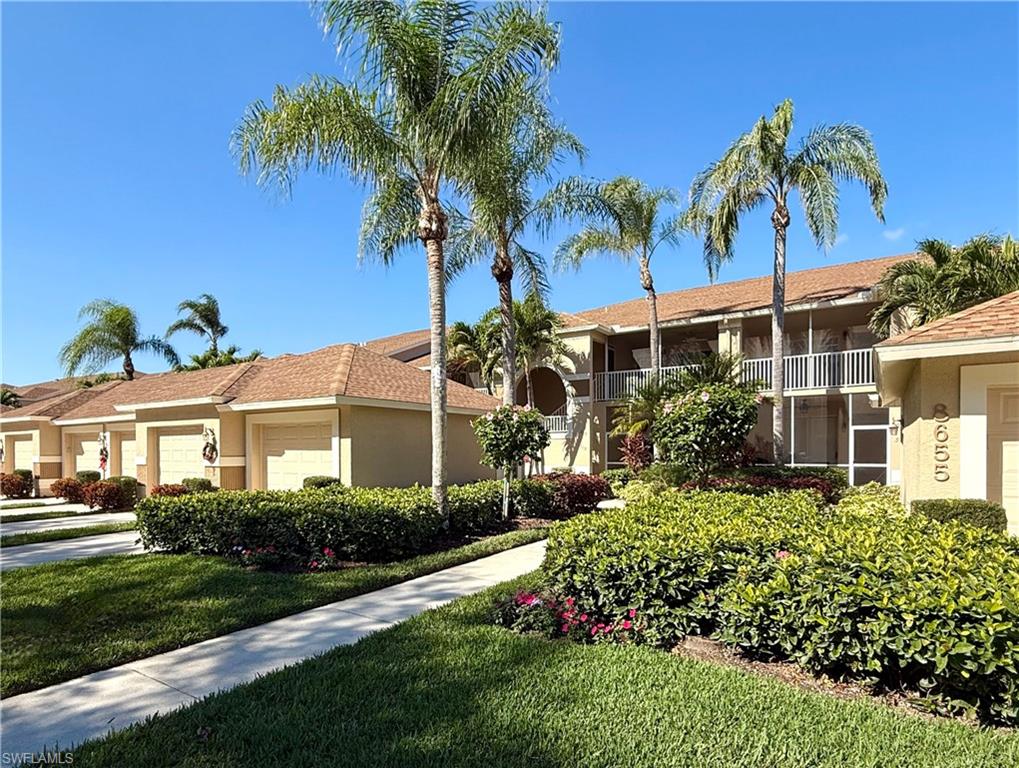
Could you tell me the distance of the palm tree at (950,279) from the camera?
13.5 meters

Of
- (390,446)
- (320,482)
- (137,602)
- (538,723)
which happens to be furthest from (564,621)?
(390,446)

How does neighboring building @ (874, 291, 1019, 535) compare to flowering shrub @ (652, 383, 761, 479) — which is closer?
neighboring building @ (874, 291, 1019, 535)

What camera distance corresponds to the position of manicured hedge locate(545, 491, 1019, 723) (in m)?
3.54

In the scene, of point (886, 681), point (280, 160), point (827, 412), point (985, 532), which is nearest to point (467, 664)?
point (886, 681)

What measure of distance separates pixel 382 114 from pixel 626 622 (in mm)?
8936

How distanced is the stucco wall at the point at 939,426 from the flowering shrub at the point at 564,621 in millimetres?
6198

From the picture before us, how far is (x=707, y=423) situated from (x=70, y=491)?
66.9 feet

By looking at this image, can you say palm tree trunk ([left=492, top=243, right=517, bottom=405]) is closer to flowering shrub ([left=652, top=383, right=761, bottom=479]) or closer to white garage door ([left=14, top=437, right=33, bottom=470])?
flowering shrub ([left=652, top=383, right=761, bottom=479])

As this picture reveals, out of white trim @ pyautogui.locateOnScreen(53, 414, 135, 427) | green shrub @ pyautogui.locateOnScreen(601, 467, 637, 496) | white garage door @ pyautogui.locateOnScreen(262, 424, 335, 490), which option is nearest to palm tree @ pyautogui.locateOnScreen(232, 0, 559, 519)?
white garage door @ pyautogui.locateOnScreen(262, 424, 335, 490)

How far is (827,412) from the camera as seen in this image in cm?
2048

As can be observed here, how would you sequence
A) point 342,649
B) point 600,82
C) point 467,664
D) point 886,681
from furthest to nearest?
point 600,82 → point 342,649 → point 467,664 → point 886,681

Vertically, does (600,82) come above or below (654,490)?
above

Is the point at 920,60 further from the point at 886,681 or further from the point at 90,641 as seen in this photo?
the point at 90,641

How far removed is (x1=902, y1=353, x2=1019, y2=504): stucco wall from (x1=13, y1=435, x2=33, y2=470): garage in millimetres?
31544
